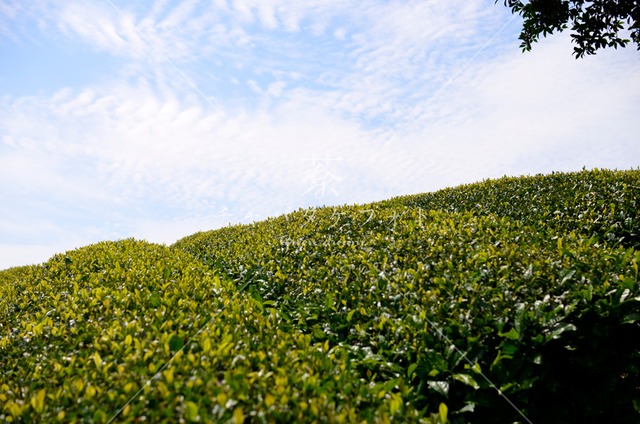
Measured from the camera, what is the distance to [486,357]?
436cm

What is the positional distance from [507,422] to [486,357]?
0.60m

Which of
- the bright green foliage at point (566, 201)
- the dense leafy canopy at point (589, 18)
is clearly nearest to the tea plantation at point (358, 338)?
the bright green foliage at point (566, 201)

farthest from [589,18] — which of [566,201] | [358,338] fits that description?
[358,338]

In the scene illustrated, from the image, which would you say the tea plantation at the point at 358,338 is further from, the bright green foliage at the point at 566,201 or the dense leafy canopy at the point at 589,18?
the dense leafy canopy at the point at 589,18

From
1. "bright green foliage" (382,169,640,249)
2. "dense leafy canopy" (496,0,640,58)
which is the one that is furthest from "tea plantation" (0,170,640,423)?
"dense leafy canopy" (496,0,640,58)

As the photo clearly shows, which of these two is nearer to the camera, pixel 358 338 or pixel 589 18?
pixel 358 338

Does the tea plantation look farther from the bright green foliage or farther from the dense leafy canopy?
the dense leafy canopy

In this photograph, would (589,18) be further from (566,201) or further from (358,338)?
(358,338)

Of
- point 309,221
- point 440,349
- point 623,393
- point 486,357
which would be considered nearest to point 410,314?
point 440,349

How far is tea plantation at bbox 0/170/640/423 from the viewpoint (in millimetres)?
3191

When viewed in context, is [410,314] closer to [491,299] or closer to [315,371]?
[491,299]

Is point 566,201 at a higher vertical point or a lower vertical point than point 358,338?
higher

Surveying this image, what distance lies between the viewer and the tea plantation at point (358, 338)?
3.19m

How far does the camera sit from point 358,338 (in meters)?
5.05
